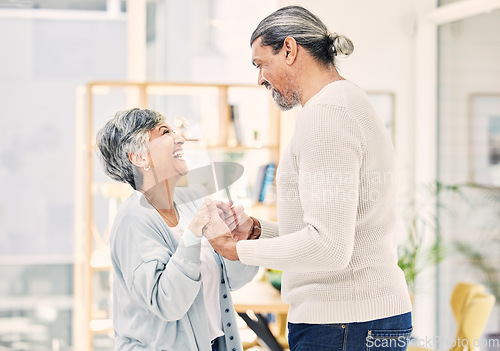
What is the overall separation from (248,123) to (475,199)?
1.46m

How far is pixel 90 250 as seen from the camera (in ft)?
10.8

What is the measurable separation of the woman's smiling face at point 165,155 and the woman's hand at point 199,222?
0.15 m

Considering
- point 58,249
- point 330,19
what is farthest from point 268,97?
point 58,249

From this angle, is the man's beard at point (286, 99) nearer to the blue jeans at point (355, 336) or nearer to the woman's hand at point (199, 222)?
the woman's hand at point (199, 222)

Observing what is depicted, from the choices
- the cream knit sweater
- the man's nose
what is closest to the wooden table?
the cream knit sweater

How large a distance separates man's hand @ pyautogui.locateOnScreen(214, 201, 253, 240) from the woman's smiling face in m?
0.14

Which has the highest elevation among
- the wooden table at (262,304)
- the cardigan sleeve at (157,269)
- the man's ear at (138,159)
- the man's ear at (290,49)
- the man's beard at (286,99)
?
the man's ear at (290,49)

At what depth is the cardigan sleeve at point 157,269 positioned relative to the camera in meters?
1.26

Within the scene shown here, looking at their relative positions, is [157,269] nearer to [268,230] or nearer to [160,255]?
[160,255]

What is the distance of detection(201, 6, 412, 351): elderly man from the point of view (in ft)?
3.62

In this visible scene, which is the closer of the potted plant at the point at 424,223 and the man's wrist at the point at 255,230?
the man's wrist at the point at 255,230

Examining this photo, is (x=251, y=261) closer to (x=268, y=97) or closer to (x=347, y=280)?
(x=347, y=280)

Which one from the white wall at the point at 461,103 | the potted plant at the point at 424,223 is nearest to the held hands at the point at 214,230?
the potted plant at the point at 424,223

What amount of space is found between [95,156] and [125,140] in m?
2.29
